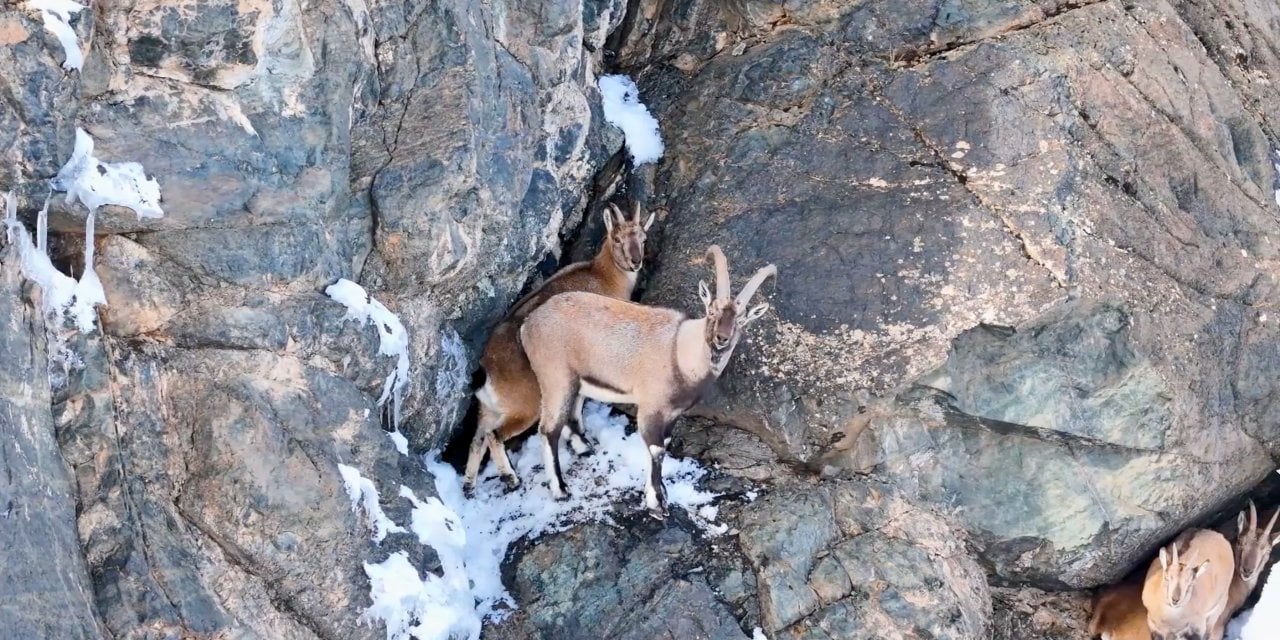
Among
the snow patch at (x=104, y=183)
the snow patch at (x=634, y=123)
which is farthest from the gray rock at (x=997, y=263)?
the snow patch at (x=104, y=183)

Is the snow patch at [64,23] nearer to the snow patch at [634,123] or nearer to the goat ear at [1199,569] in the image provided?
the snow patch at [634,123]

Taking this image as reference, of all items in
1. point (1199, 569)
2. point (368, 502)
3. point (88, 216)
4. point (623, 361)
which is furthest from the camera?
point (1199, 569)

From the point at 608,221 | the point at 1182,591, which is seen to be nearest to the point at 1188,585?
the point at 1182,591

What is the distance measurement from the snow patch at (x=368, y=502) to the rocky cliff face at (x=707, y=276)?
0.31 ft

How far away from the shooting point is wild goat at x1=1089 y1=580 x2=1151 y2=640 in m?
9.87

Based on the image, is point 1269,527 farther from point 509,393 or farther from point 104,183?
point 104,183

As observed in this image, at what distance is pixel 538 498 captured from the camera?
934 centimetres

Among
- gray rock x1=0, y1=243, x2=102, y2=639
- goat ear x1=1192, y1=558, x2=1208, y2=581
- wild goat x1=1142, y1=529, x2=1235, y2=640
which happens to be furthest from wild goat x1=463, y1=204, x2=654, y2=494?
goat ear x1=1192, y1=558, x2=1208, y2=581

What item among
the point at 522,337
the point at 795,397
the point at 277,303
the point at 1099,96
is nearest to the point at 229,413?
the point at 277,303

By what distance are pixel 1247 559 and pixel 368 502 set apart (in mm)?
7403

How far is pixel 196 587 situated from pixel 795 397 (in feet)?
14.8

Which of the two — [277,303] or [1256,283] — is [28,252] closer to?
[277,303]

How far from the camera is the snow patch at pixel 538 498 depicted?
29.1ft

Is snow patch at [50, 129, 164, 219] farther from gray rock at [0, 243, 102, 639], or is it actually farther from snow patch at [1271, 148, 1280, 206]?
snow patch at [1271, 148, 1280, 206]
